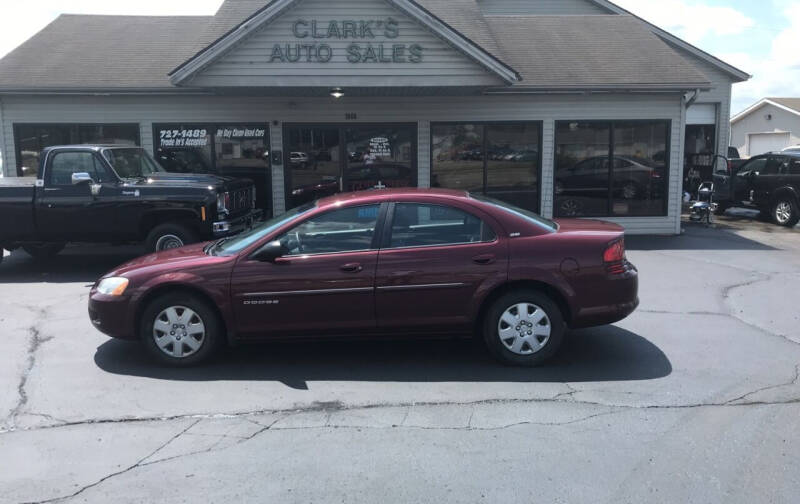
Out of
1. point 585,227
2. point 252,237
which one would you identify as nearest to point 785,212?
point 585,227

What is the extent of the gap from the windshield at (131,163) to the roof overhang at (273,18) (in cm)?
145

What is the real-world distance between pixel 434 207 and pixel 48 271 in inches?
304

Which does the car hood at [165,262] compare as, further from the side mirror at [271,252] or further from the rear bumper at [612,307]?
the rear bumper at [612,307]

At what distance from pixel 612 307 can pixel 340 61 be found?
745 centimetres

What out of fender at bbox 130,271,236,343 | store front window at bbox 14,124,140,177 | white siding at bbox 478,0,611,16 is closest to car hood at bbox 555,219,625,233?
fender at bbox 130,271,236,343

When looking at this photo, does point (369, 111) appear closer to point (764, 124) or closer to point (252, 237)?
point (252, 237)

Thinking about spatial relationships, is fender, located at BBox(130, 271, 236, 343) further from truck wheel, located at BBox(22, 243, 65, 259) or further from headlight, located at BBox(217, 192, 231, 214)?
truck wheel, located at BBox(22, 243, 65, 259)

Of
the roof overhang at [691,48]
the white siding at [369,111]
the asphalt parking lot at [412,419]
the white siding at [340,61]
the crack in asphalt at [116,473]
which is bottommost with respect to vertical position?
the crack in asphalt at [116,473]

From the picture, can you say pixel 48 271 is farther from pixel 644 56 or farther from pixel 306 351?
pixel 644 56

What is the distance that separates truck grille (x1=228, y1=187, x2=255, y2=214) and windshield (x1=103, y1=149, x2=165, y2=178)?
4.59 feet

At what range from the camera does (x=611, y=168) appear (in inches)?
568

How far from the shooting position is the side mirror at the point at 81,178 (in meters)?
9.90

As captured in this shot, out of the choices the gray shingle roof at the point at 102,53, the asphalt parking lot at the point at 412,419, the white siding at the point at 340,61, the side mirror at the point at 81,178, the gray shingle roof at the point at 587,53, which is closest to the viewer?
the asphalt parking lot at the point at 412,419

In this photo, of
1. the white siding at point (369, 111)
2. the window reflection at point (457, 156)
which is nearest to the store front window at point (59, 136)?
the white siding at point (369, 111)
